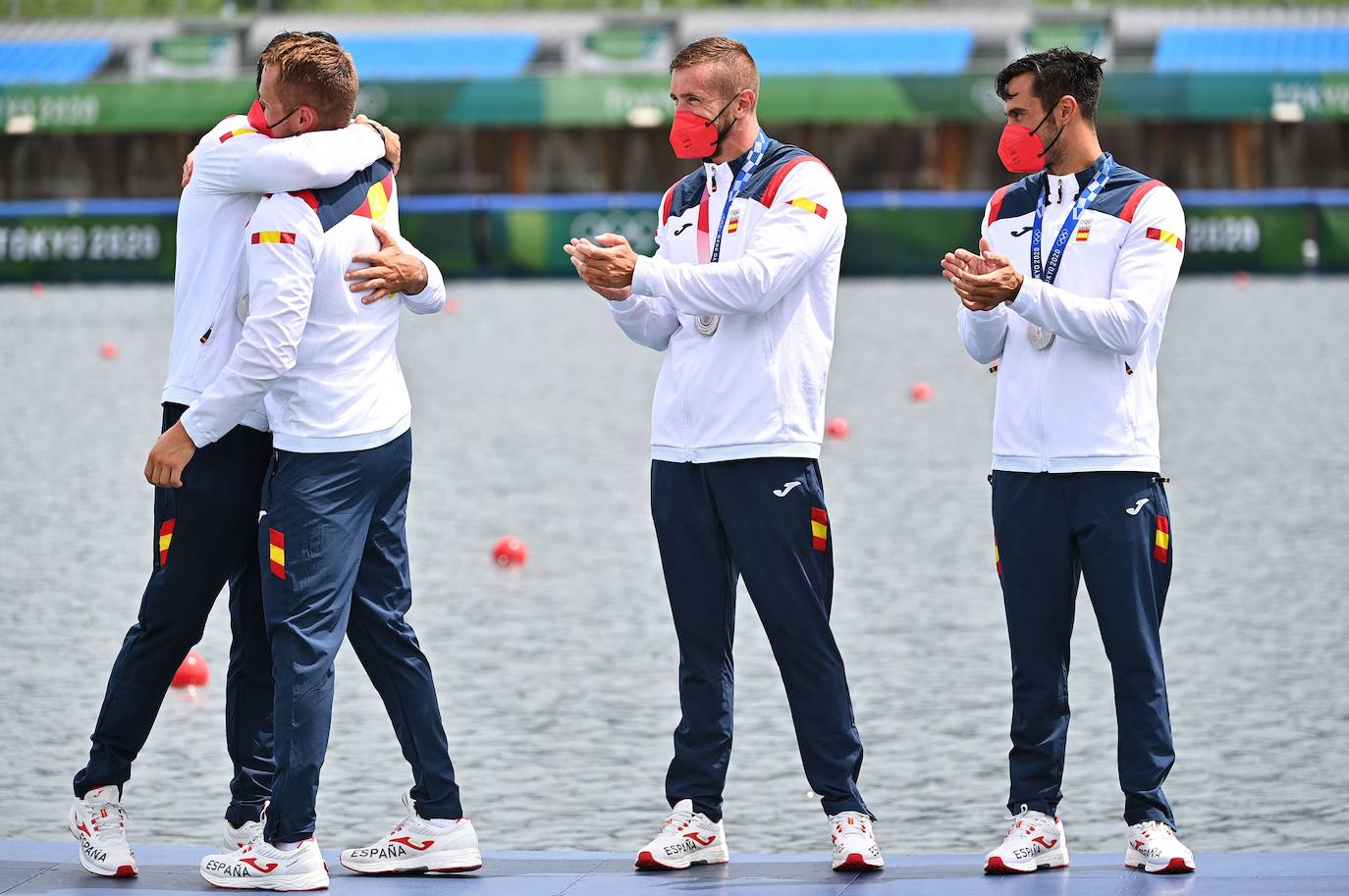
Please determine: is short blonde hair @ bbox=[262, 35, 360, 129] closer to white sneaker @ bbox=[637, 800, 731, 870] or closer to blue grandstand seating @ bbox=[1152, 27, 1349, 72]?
white sneaker @ bbox=[637, 800, 731, 870]

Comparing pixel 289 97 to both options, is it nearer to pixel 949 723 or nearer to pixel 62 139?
pixel 949 723

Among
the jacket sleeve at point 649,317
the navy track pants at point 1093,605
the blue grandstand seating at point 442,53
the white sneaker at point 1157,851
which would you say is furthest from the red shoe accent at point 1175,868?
the blue grandstand seating at point 442,53

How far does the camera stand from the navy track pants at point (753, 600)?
16.2 feet

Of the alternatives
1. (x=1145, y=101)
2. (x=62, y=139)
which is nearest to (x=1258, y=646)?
(x=1145, y=101)

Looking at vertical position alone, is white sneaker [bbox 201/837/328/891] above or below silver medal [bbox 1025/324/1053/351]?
below

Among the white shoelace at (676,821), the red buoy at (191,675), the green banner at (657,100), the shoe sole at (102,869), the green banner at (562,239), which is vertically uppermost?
the green banner at (657,100)

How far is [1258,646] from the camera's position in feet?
26.5

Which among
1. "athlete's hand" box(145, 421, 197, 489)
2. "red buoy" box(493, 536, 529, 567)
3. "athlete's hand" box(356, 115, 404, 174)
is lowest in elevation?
"red buoy" box(493, 536, 529, 567)

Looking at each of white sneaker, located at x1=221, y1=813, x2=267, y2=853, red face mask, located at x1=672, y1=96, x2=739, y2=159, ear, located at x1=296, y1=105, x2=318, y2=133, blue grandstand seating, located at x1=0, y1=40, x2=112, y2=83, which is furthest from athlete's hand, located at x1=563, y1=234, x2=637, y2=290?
blue grandstand seating, located at x1=0, y1=40, x2=112, y2=83

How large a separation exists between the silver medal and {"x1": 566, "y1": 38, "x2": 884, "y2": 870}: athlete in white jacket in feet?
1.57

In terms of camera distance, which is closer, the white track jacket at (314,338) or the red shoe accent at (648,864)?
the white track jacket at (314,338)

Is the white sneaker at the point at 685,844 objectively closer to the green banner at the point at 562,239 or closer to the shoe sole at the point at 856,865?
the shoe sole at the point at 856,865

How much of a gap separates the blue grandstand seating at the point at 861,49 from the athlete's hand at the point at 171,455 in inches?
1403

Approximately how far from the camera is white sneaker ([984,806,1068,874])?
4.82m
